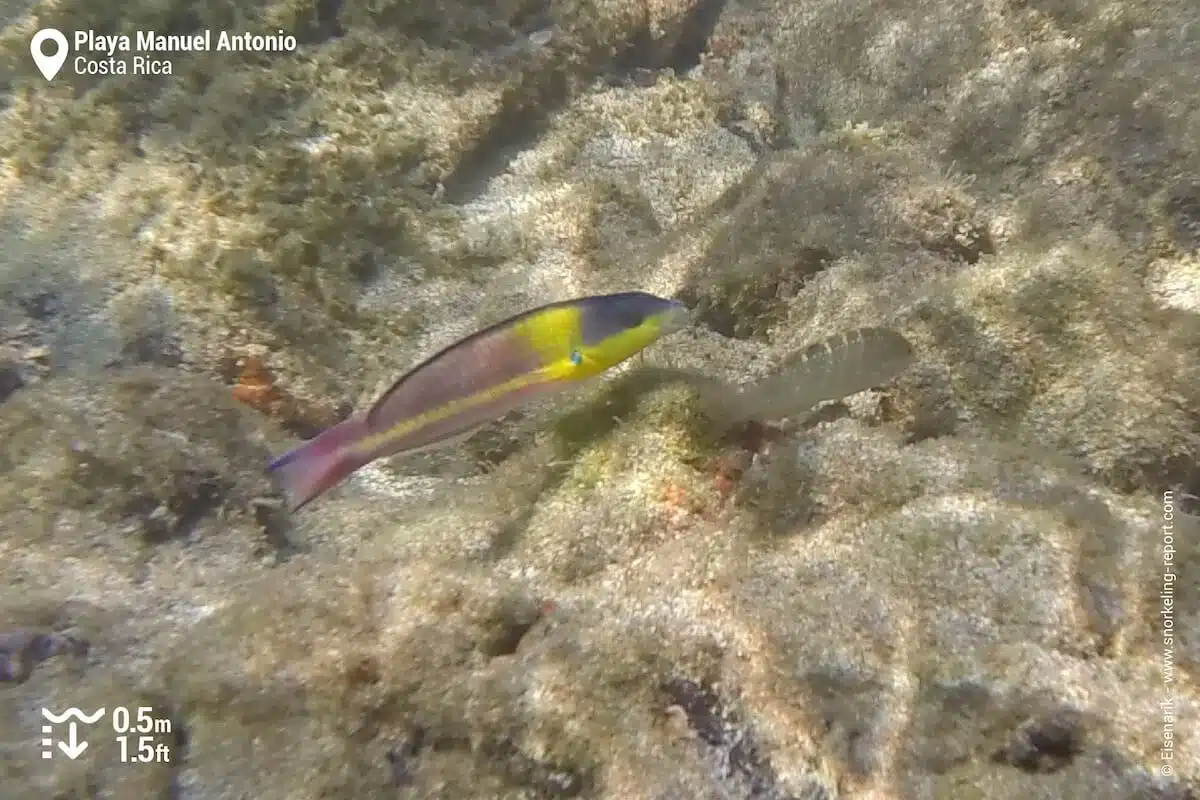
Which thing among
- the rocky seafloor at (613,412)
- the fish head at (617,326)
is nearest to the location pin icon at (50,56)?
the rocky seafloor at (613,412)

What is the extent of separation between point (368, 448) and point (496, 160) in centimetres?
178

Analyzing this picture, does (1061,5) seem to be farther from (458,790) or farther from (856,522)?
(458,790)

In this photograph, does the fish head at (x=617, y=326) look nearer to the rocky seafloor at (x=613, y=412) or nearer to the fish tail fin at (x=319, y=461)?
the rocky seafloor at (x=613, y=412)

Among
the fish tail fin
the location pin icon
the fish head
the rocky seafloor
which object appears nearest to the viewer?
the rocky seafloor

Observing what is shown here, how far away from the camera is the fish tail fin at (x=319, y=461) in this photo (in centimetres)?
189

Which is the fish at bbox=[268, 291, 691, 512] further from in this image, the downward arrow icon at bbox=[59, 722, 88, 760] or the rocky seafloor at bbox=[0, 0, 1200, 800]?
the downward arrow icon at bbox=[59, 722, 88, 760]

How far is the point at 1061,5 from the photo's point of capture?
8.98ft

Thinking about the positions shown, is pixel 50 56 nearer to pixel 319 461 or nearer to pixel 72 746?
pixel 319 461

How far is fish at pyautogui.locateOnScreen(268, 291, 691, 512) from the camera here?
6.21 feet

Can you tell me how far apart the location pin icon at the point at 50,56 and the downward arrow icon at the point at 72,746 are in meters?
2.74

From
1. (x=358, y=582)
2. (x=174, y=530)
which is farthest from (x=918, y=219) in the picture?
(x=174, y=530)

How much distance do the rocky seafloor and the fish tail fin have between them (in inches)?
11.0

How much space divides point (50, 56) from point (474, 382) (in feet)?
8.83

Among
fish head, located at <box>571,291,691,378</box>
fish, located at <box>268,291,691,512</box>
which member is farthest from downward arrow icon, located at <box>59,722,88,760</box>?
fish head, located at <box>571,291,691,378</box>
